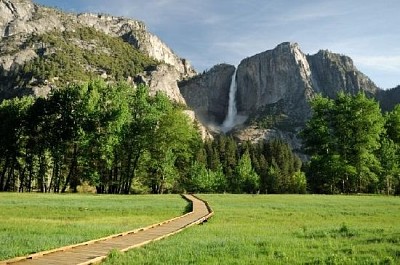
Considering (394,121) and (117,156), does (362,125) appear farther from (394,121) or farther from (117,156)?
(117,156)

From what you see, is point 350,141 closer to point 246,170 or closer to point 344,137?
point 344,137

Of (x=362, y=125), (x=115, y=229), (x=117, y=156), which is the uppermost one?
(x=362, y=125)

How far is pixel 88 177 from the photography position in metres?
70.8

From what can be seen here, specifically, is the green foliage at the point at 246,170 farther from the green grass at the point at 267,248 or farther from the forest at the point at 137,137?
the green grass at the point at 267,248

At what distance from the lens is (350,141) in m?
70.5

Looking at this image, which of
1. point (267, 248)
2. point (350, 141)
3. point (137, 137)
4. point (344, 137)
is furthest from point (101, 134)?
point (267, 248)

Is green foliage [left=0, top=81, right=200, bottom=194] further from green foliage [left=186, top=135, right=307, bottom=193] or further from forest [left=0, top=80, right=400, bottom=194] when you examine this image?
green foliage [left=186, top=135, right=307, bottom=193]

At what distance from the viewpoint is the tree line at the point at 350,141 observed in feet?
225

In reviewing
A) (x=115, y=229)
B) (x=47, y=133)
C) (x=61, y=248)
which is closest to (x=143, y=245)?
(x=61, y=248)

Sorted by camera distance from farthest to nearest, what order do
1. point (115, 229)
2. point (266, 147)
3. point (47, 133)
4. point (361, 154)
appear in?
point (266, 147) → point (47, 133) → point (361, 154) → point (115, 229)

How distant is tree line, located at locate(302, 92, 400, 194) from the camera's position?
68562 millimetres

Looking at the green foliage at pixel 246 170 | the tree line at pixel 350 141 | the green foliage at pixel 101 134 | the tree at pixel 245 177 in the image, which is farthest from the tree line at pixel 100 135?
the tree at pixel 245 177

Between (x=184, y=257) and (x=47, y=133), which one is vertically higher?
(x=47, y=133)

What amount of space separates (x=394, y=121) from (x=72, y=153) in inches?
2171
